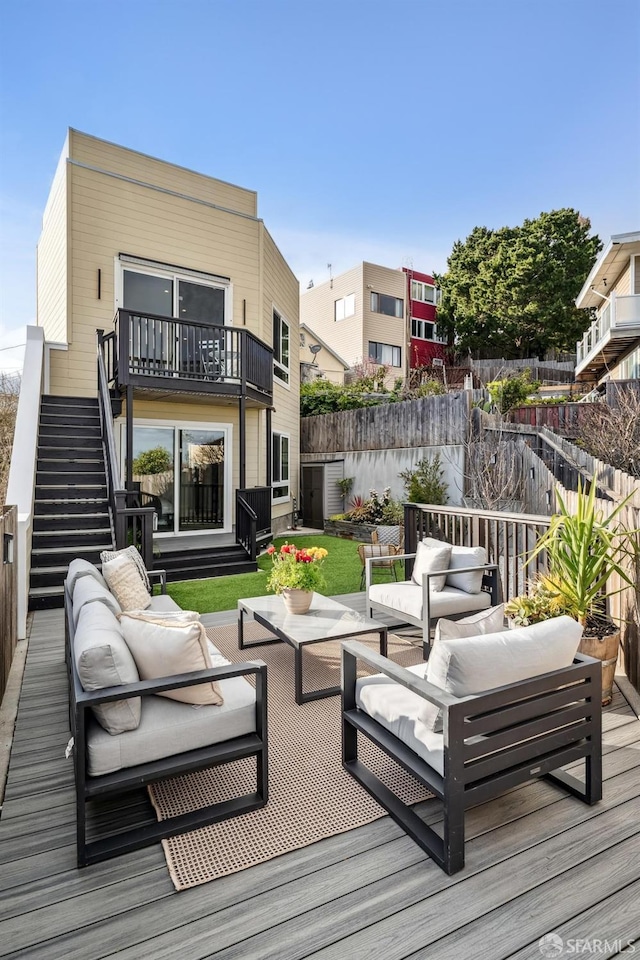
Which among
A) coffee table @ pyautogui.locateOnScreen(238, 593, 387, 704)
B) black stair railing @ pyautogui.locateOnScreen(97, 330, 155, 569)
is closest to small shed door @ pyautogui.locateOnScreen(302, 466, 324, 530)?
black stair railing @ pyautogui.locateOnScreen(97, 330, 155, 569)

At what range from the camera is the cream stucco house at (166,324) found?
332 inches

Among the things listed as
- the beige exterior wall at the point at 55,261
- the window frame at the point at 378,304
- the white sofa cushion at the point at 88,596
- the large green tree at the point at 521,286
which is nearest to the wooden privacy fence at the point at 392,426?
the beige exterior wall at the point at 55,261

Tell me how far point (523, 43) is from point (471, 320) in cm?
1885

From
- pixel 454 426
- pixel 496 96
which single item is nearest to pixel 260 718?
pixel 454 426

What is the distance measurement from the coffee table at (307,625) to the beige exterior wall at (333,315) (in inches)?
798

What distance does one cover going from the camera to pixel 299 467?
13914mm

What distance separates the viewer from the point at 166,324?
8414 millimetres

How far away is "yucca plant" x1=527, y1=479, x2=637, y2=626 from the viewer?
3.46 meters

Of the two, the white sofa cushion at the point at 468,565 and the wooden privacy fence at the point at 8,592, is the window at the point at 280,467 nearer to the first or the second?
the wooden privacy fence at the point at 8,592

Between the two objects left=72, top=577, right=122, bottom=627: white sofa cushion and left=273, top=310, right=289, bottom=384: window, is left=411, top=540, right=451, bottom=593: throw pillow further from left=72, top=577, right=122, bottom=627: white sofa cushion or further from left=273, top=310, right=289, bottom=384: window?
left=273, top=310, right=289, bottom=384: window

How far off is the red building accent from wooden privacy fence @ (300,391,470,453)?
13.4 metres

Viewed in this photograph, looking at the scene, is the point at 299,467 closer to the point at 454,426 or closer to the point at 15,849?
the point at 454,426

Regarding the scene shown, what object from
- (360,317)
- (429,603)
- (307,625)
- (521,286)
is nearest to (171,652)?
(307,625)

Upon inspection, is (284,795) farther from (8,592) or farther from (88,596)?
(8,592)
